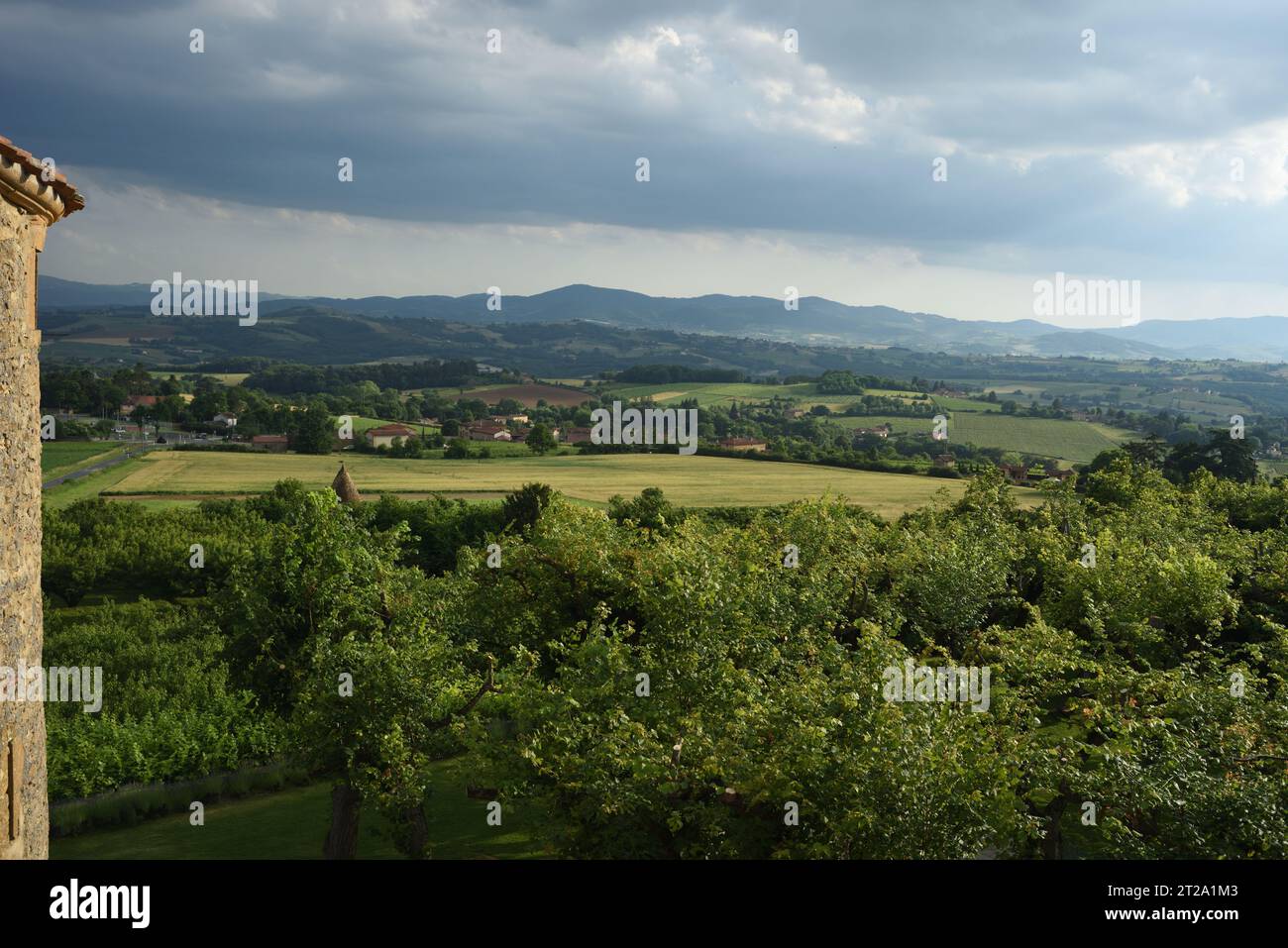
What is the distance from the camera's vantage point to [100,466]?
332ft

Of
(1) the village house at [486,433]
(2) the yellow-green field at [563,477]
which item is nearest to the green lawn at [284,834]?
(2) the yellow-green field at [563,477]

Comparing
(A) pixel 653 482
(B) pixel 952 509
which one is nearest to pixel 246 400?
(A) pixel 653 482

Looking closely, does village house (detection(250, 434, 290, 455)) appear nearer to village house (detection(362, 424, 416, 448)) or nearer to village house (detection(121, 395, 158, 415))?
village house (detection(362, 424, 416, 448))

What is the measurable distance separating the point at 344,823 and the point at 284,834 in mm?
4992

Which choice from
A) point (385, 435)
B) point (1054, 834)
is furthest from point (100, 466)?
point (1054, 834)

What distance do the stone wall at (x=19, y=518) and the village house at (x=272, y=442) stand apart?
11348 centimetres

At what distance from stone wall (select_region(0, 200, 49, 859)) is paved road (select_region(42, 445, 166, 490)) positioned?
88152mm

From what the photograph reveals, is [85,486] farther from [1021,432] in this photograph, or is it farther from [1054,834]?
[1021,432]

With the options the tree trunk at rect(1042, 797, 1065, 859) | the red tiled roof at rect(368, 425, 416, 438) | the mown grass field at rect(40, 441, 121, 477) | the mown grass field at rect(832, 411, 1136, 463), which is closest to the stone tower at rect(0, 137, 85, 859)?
the tree trunk at rect(1042, 797, 1065, 859)

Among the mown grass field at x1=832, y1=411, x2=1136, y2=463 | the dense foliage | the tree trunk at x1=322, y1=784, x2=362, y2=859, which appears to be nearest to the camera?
the dense foliage

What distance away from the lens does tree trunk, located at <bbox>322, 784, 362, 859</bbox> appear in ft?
76.4

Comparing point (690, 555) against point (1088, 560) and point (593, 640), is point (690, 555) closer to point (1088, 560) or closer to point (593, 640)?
point (593, 640)
